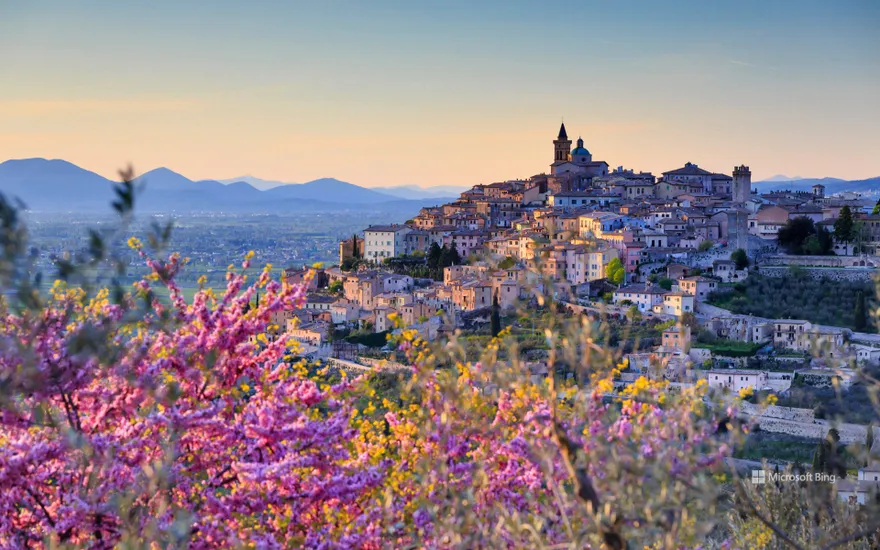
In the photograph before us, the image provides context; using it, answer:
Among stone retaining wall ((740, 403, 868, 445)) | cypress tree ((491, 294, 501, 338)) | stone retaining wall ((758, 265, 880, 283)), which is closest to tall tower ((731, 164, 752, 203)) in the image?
stone retaining wall ((758, 265, 880, 283))

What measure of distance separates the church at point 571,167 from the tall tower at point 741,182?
9.04 metres

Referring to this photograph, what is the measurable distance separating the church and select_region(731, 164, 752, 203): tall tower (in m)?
9.04

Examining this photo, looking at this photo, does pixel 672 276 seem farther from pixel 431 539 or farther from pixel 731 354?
pixel 431 539

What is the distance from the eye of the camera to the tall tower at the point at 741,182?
56.2 m

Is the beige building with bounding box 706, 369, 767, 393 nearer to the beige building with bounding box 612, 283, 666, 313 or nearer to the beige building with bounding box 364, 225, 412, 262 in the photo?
the beige building with bounding box 612, 283, 666, 313

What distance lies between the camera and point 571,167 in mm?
64125

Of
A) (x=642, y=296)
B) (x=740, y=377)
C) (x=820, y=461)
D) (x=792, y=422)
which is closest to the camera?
(x=820, y=461)

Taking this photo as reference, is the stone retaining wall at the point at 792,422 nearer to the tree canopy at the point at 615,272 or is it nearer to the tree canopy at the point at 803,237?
the tree canopy at the point at 615,272

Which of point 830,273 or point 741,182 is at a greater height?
point 741,182

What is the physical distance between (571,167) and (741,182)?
1100 centimetres

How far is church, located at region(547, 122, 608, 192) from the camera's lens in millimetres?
61031

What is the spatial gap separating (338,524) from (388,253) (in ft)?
149

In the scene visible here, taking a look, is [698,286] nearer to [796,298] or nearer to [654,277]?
[654,277]

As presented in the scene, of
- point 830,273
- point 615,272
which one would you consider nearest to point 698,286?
point 615,272
